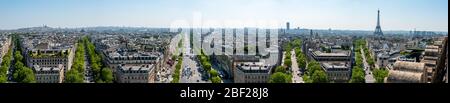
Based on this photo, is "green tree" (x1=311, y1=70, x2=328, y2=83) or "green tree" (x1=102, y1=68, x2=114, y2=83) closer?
"green tree" (x1=311, y1=70, x2=328, y2=83)

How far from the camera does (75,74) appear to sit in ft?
59.9

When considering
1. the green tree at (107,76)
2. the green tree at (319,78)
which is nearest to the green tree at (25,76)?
the green tree at (107,76)

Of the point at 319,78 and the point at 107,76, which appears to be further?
the point at 107,76

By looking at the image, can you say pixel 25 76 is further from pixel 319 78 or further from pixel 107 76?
pixel 319 78

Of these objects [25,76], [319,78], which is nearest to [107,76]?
[25,76]

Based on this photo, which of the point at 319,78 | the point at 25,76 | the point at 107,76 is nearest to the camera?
the point at 319,78

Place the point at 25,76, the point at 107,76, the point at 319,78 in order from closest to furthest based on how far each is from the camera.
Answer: the point at 319,78
the point at 25,76
the point at 107,76

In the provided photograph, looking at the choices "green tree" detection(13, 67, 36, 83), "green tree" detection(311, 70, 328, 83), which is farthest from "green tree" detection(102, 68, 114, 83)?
"green tree" detection(311, 70, 328, 83)

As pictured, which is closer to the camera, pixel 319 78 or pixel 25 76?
pixel 319 78

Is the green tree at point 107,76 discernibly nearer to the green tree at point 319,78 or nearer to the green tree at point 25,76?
the green tree at point 25,76

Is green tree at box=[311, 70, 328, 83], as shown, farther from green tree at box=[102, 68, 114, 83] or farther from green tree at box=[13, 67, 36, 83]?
green tree at box=[13, 67, 36, 83]
